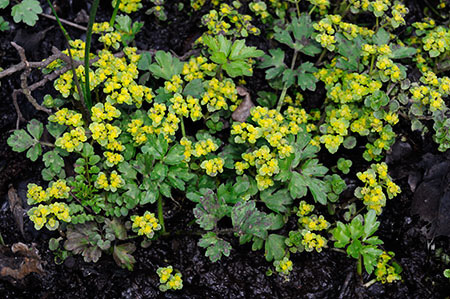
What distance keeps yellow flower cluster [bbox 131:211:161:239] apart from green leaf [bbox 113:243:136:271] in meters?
0.18

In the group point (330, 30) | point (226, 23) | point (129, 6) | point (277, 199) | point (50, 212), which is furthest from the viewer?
point (129, 6)

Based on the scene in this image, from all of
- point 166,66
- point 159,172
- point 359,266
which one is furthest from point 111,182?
point 359,266

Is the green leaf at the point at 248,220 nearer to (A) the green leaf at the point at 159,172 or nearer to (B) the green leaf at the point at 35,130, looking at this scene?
(A) the green leaf at the point at 159,172

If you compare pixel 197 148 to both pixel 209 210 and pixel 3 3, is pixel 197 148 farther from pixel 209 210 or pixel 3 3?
pixel 3 3

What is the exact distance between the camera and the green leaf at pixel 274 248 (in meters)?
3.01

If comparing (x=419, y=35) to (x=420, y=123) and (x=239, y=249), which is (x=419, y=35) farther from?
(x=239, y=249)

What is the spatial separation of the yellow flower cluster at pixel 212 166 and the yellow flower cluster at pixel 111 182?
1.61ft

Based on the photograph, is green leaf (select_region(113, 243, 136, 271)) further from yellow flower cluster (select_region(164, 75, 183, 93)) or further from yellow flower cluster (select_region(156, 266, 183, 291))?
yellow flower cluster (select_region(164, 75, 183, 93))

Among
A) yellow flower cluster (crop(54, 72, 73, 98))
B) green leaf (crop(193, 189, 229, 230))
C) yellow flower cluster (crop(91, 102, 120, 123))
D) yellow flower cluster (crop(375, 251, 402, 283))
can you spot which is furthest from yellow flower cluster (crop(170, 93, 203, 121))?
yellow flower cluster (crop(375, 251, 402, 283))

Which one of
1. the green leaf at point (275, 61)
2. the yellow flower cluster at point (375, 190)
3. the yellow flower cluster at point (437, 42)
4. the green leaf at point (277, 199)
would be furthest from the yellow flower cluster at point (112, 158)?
the yellow flower cluster at point (437, 42)

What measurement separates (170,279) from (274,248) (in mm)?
653

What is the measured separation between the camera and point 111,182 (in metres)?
2.87

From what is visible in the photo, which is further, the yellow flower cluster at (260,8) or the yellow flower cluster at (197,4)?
the yellow flower cluster at (197,4)

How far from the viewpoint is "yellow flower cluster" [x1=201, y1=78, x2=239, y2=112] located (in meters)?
3.17
